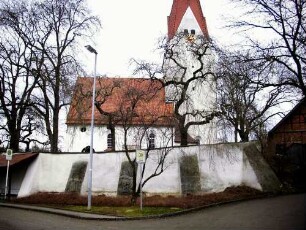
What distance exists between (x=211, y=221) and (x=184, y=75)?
13.8 meters

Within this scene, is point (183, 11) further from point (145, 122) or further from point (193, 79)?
point (145, 122)

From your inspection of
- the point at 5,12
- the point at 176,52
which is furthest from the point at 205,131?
the point at 5,12

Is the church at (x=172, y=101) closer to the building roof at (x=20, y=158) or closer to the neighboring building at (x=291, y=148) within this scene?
the building roof at (x=20, y=158)

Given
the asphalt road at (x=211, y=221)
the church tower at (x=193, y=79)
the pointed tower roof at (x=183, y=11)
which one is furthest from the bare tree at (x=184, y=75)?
the pointed tower roof at (x=183, y=11)

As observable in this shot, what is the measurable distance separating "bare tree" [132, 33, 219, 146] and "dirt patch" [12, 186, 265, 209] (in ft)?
17.4

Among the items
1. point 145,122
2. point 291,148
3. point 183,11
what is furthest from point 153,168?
point 183,11

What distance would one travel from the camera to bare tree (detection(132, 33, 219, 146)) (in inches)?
1033

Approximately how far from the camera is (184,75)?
27.2 meters

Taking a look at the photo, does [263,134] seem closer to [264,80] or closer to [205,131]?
[205,131]

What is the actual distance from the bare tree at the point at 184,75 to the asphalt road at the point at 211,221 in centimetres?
853

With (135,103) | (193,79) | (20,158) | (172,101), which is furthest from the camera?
(20,158)

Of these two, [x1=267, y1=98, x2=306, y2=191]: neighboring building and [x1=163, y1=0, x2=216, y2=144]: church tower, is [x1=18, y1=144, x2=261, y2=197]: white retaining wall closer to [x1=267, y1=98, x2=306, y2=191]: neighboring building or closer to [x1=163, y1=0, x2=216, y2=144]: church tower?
[x1=163, y1=0, x2=216, y2=144]: church tower

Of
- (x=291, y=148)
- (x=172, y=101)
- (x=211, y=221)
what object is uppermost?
(x=172, y=101)

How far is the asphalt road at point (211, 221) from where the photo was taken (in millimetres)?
13809
